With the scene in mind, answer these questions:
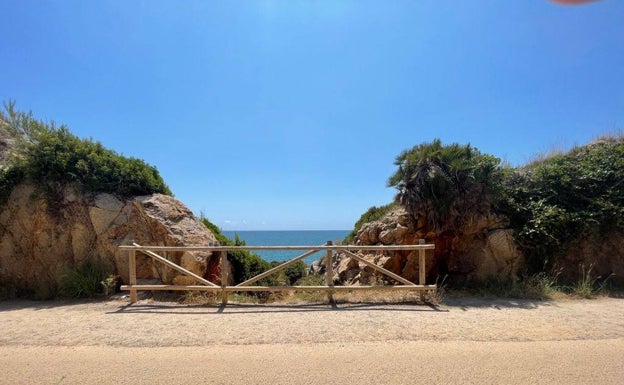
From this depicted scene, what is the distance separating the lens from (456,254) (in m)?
9.15

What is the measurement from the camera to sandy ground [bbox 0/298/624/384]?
364cm

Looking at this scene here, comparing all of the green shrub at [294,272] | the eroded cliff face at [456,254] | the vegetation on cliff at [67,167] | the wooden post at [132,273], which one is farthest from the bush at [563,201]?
the vegetation on cliff at [67,167]

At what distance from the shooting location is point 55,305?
7.28 meters

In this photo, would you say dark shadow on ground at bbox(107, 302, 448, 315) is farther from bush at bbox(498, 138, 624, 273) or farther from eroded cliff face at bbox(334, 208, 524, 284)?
bush at bbox(498, 138, 624, 273)

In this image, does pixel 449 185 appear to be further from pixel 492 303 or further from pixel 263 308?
pixel 263 308

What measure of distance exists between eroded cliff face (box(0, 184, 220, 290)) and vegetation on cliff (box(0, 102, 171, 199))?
0.31 meters

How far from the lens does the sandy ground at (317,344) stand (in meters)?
3.64

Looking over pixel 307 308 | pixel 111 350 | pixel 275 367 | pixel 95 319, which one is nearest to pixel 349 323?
pixel 307 308

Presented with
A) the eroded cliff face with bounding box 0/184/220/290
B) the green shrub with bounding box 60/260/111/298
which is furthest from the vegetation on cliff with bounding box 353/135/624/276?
the green shrub with bounding box 60/260/111/298

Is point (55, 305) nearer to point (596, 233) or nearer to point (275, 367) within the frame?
point (275, 367)

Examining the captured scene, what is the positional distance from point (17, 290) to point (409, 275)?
1093 cm

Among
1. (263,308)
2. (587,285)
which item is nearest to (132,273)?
(263,308)

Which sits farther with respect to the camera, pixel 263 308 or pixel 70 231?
pixel 70 231

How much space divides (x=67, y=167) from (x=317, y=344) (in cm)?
885
